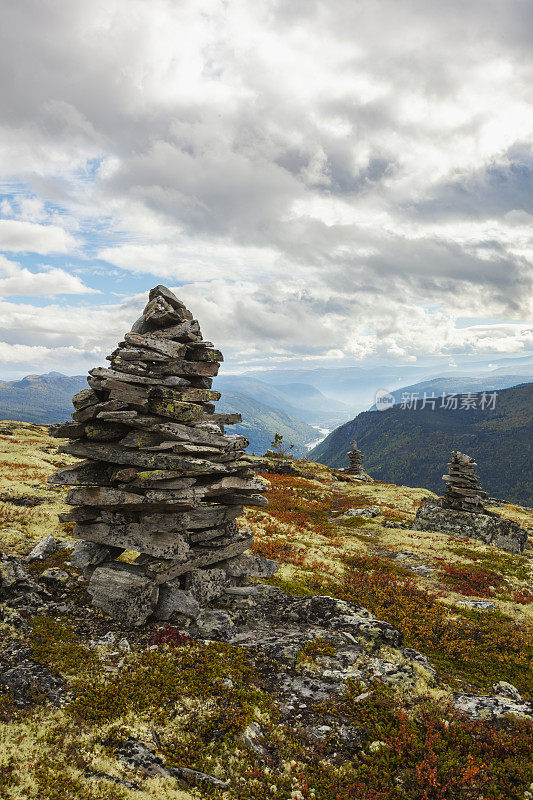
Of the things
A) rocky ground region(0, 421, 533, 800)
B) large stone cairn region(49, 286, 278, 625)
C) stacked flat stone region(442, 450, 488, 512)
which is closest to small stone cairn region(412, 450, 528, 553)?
stacked flat stone region(442, 450, 488, 512)

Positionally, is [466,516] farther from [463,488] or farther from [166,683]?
[166,683]

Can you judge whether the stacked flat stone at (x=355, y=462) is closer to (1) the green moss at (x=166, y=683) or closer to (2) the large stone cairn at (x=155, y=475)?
(2) the large stone cairn at (x=155, y=475)

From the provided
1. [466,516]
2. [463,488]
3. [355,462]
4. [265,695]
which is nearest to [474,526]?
[466,516]

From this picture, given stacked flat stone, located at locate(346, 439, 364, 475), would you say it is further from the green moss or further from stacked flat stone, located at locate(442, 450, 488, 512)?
the green moss

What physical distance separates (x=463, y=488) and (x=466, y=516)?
272 cm

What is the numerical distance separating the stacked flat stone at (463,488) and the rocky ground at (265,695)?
20854 mm

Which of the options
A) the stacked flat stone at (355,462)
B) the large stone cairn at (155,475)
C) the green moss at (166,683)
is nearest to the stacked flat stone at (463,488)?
the large stone cairn at (155,475)

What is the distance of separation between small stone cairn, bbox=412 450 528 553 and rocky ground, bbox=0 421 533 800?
1916 cm

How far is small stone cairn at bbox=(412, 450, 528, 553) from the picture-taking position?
121 ft

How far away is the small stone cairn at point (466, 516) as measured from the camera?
121ft

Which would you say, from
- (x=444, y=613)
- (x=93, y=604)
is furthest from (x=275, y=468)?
(x=93, y=604)

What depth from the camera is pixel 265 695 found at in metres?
11.0

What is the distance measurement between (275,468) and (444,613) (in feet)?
181

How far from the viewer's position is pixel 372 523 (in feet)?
129
